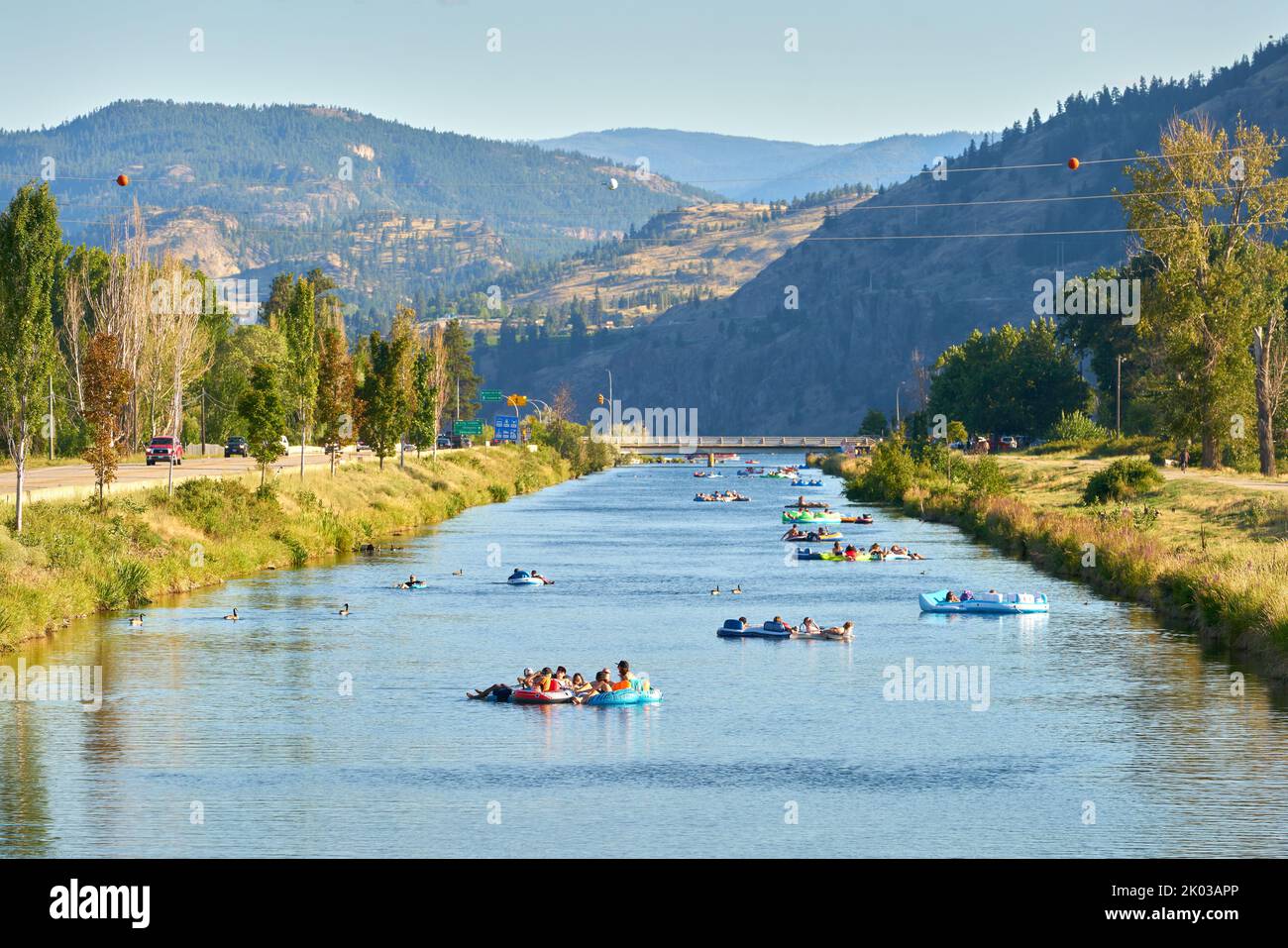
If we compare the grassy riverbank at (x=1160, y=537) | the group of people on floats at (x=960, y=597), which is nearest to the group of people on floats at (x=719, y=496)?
the grassy riverbank at (x=1160, y=537)

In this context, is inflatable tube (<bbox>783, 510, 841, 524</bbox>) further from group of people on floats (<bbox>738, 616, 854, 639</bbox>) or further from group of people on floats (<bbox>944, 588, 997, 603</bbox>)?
group of people on floats (<bbox>738, 616, 854, 639</bbox>)

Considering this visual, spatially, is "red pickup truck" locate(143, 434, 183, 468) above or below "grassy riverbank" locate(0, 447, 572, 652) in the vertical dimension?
above

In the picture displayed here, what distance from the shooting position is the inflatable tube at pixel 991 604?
222ft

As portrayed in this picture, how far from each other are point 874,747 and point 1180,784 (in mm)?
7768

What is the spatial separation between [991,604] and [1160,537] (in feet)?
42.5

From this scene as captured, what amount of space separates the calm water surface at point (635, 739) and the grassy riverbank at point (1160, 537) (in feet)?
6.05

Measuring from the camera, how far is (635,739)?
43656 mm

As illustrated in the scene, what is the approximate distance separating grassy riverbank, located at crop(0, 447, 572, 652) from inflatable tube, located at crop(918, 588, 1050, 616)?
3122cm

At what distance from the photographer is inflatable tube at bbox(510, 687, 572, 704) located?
4884 cm

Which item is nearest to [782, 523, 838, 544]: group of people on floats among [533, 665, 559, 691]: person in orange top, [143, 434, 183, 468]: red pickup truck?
[143, 434, 183, 468]: red pickup truck

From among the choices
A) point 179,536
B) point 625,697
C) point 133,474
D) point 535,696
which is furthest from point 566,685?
point 133,474

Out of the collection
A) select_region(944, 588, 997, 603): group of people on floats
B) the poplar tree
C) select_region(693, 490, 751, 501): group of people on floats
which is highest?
the poplar tree
